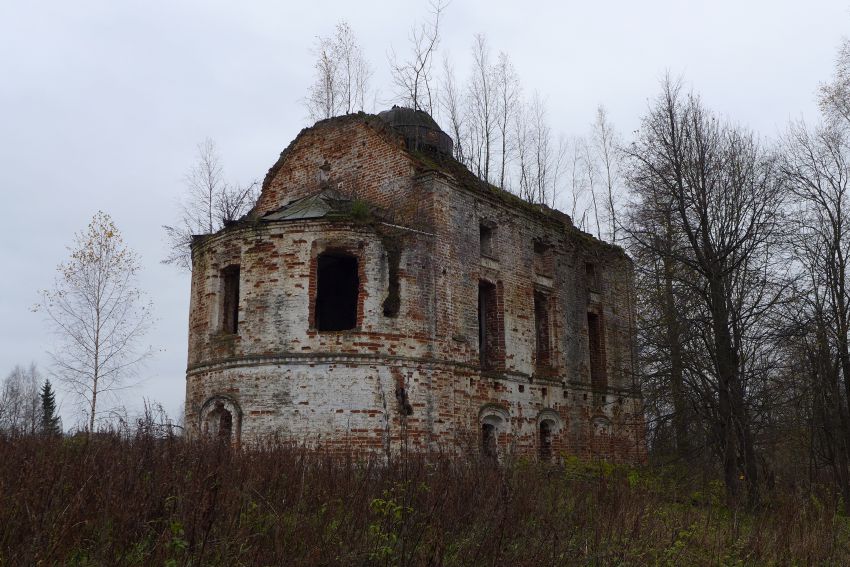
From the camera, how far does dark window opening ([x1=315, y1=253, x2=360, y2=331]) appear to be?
17.6m

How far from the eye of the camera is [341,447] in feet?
42.8

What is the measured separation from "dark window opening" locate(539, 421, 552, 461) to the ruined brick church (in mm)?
26

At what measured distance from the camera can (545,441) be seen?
651 inches

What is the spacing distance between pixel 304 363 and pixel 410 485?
24.3 ft

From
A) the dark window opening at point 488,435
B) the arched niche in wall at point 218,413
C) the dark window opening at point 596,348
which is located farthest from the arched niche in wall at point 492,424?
the arched niche in wall at point 218,413

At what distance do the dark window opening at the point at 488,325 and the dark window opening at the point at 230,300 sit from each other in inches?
207

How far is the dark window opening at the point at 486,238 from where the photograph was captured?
16328 mm

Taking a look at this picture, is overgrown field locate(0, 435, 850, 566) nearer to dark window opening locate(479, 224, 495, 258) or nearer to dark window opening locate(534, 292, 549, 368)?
dark window opening locate(479, 224, 495, 258)

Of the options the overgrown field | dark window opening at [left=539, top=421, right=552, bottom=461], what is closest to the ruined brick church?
dark window opening at [left=539, top=421, right=552, bottom=461]

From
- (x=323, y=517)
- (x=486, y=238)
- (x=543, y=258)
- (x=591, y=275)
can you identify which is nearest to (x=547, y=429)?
(x=543, y=258)

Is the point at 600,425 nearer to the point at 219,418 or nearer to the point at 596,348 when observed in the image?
the point at 596,348

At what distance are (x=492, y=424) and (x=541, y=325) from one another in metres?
3.39

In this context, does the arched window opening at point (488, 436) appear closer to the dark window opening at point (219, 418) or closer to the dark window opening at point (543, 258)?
the dark window opening at point (543, 258)

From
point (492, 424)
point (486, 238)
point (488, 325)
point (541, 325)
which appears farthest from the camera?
point (541, 325)
